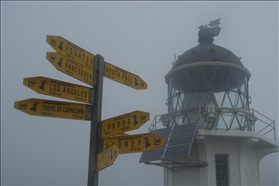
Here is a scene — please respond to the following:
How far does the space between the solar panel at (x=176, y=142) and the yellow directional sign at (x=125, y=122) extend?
6.41 metres

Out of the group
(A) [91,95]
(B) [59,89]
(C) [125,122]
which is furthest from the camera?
(A) [91,95]

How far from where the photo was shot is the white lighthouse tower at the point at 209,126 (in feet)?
42.2

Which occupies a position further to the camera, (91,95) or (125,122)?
(91,95)

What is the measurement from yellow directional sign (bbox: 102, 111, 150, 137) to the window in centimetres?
819

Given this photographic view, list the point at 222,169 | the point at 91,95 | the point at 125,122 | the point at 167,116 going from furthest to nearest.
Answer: the point at 167,116
the point at 222,169
the point at 91,95
the point at 125,122

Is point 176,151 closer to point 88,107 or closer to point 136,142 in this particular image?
point 136,142

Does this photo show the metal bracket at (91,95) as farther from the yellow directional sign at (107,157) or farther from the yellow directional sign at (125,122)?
the yellow directional sign at (107,157)

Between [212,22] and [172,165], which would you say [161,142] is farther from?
[212,22]

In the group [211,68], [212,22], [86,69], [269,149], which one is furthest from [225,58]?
[86,69]

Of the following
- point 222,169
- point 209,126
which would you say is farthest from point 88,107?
point 222,169

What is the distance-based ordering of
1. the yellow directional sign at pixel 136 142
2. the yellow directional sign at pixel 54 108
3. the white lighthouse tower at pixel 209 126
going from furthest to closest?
the white lighthouse tower at pixel 209 126
the yellow directional sign at pixel 136 142
the yellow directional sign at pixel 54 108

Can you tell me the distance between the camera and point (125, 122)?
5.75 metres

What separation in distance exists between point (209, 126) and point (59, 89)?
8450 millimetres

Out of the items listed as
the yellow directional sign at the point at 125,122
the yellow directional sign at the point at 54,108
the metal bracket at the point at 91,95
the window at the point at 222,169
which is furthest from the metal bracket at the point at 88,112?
the window at the point at 222,169
